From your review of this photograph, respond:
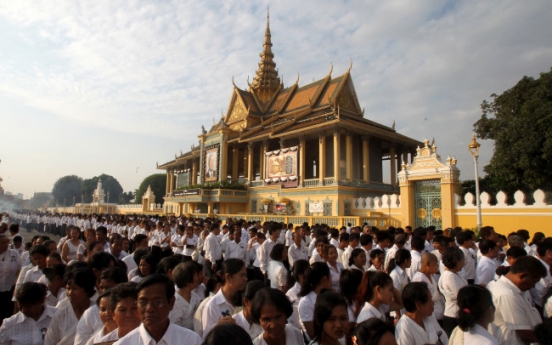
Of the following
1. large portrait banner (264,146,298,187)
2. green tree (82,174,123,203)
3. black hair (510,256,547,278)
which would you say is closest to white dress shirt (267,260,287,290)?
black hair (510,256,547,278)

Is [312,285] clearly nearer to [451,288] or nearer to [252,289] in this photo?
[252,289]

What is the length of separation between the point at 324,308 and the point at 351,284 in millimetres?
1090

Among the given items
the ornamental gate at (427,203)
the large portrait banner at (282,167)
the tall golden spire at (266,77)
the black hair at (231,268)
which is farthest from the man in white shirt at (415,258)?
the tall golden spire at (266,77)

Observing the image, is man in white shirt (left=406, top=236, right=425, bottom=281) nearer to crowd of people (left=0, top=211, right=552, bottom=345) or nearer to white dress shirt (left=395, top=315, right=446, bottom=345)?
crowd of people (left=0, top=211, right=552, bottom=345)

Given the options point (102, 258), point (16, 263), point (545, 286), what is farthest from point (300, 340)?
point (16, 263)

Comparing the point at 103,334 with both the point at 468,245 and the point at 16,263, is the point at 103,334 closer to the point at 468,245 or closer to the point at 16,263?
the point at 16,263

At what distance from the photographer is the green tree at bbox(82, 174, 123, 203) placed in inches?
3494

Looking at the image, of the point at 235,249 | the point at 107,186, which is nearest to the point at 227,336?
the point at 235,249

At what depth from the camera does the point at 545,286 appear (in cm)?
404

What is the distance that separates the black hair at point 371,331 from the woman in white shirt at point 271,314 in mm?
490

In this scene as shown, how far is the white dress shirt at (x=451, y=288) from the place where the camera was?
3922mm

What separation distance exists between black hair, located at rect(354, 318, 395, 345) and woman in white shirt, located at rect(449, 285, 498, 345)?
2.54 ft

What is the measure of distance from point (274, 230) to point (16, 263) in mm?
4226

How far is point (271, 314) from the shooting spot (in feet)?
7.68
